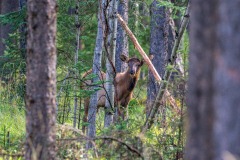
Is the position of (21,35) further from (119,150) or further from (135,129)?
(119,150)

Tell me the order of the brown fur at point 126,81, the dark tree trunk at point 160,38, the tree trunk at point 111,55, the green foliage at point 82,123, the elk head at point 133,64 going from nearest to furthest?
the green foliage at point 82,123
the tree trunk at point 111,55
the brown fur at point 126,81
the elk head at point 133,64
the dark tree trunk at point 160,38

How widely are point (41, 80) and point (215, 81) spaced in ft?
8.79

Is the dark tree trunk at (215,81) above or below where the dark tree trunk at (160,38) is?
below

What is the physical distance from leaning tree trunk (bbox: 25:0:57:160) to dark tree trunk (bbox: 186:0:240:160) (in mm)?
2386

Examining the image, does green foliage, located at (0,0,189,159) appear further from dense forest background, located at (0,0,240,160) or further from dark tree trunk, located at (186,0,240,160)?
dark tree trunk, located at (186,0,240,160)

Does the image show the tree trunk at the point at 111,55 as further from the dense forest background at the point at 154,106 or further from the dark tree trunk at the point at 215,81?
the dark tree trunk at the point at 215,81

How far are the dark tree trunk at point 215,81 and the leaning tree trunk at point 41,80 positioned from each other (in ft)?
7.83

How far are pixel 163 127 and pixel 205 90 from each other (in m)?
5.32

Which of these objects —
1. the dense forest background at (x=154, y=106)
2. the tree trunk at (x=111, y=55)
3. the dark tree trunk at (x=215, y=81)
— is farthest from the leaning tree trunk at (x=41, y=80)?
the tree trunk at (x=111, y=55)

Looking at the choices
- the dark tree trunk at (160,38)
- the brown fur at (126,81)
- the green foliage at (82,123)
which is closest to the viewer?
the green foliage at (82,123)

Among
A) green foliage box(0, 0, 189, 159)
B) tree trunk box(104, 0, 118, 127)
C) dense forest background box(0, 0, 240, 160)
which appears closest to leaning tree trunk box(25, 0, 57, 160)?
dense forest background box(0, 0, 240, 160)

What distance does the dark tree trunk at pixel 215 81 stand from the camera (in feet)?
12.5

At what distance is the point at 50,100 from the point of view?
628cm

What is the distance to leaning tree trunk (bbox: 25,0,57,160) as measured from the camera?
6.18m
